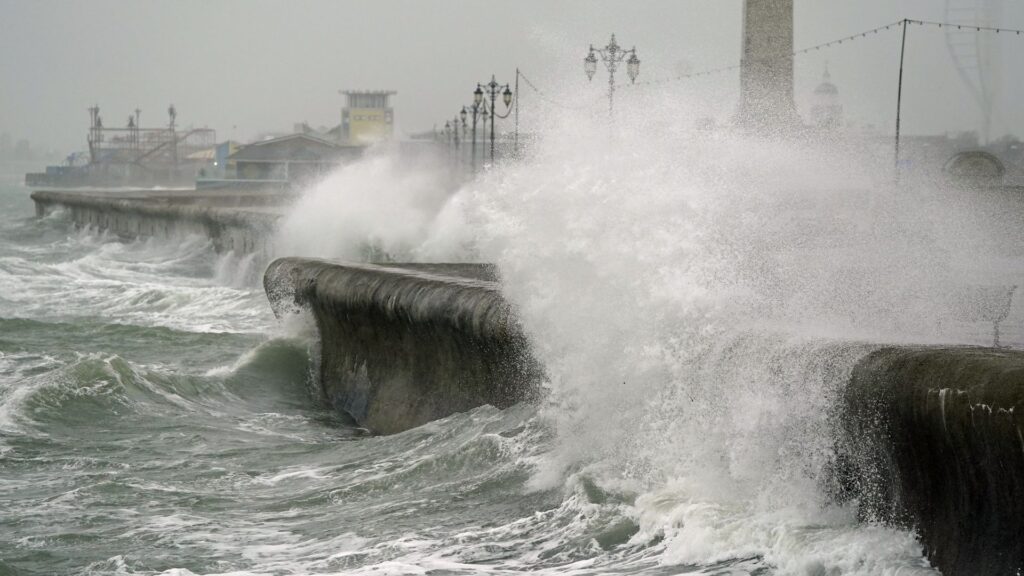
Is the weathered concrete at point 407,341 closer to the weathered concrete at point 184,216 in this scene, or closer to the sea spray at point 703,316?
the sea spray at point 703,316

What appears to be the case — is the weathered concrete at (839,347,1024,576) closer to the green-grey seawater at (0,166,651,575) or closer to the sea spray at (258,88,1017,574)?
the sea spray at (258,88,1017,574)

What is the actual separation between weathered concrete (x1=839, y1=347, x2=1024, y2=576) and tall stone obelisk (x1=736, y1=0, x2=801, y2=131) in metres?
23.8

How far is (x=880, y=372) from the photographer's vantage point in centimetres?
464

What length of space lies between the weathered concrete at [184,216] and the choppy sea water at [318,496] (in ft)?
45.7

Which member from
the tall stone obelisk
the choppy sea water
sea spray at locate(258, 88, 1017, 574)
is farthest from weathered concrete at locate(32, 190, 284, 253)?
sea spray at locate(258, 88, 1017, 574)

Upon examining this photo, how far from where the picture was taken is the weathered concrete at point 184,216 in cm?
2519

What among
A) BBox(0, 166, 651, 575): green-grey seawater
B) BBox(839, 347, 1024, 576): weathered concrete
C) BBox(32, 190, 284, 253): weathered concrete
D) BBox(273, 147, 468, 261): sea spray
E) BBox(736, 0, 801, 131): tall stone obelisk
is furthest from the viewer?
BBox(736, 0, 801, 131): tall stone obelisk

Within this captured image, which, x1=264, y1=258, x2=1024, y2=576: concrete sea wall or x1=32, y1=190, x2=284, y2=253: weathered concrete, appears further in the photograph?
x1=32, y1=190, x2=284, y2=253: weathered concrete

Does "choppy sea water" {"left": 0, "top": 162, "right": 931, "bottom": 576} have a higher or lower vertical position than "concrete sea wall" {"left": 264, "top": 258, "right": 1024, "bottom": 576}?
lower

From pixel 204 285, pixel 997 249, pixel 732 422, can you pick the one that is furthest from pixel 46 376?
pixel 204 285

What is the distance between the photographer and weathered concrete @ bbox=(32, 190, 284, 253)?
25.2 m

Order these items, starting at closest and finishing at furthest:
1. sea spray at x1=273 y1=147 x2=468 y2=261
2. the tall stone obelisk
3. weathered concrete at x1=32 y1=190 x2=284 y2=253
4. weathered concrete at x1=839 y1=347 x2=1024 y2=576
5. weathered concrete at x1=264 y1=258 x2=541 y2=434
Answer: weathered concrete at x1=839 y1=347 x2=1024 y2=576 < weathered concrete at x1=264 y1=258 x2=541 y2=434 < sea spray at x1=273 y1=147 x2=468 y2=261 < weathered concrete at x1=32 y1=190 x2=284 y2=253 < the tall stone obelisk

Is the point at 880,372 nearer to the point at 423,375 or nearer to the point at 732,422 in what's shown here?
the point at 732,422

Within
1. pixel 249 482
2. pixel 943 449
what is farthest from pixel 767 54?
pixel 943 449
